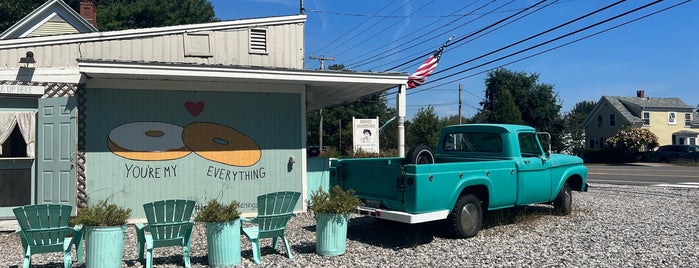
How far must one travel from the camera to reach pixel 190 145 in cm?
1018

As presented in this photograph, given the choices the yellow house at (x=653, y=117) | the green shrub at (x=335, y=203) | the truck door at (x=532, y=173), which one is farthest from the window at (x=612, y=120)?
the green shrub at (x=335, y=203)

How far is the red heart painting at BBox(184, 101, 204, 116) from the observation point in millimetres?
10141

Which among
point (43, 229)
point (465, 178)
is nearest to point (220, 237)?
point (43, 229)

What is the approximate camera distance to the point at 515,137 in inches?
359

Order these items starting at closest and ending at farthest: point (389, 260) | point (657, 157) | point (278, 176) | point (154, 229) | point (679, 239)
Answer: point (154, 229) < point (389, 260) < point (679, 239) < point (278, 176) < point (657, 157)

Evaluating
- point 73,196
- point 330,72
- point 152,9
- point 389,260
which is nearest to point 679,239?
point 389,260

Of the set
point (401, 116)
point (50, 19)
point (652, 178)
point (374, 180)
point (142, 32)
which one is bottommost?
point (652, 178)

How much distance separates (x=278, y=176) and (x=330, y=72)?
2.35m

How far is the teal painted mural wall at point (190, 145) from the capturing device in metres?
9.66

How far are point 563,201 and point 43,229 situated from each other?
8.57 metres

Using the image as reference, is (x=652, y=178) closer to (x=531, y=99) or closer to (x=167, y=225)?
(x=167, y=225)

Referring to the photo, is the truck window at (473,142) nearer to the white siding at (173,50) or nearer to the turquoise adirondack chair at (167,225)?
the white siding at (173,50)

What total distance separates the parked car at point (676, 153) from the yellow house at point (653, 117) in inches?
335

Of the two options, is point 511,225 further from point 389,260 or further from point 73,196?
point 73,196
